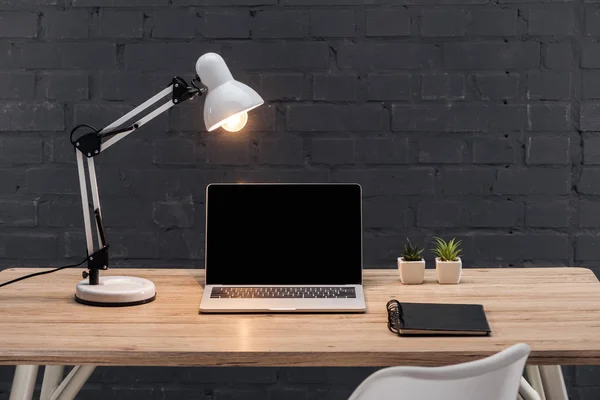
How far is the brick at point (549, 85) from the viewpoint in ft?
7.76

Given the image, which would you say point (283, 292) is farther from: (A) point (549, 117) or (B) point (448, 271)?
(A) point (549, 117)

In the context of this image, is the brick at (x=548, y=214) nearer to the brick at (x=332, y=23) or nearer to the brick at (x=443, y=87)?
the brick at (x=443, y=87)

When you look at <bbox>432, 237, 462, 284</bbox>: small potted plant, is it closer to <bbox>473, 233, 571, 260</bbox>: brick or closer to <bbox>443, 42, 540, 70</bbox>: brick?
<bbox>473, 233, 571, 260</bbox>: brick

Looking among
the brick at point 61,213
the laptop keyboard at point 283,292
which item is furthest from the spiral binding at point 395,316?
the brick at point 61,213

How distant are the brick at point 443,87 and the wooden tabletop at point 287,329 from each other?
0.68 meters

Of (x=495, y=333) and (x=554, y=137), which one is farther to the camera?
(x=554, y=137)

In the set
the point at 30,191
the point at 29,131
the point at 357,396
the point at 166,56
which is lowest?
the point at 357,396

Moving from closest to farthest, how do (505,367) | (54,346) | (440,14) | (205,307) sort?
(505,367)
(54,346)
(205,307)
(440,14)

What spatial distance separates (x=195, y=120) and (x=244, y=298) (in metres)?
0.85

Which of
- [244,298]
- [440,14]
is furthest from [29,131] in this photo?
[440,14]

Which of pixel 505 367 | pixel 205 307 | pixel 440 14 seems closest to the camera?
pixel 505 367

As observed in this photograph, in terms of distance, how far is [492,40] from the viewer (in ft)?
7.73

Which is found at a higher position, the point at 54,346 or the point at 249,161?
the point at 249,161

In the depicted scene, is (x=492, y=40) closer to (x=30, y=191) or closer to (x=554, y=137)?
(x=554, y=137)
